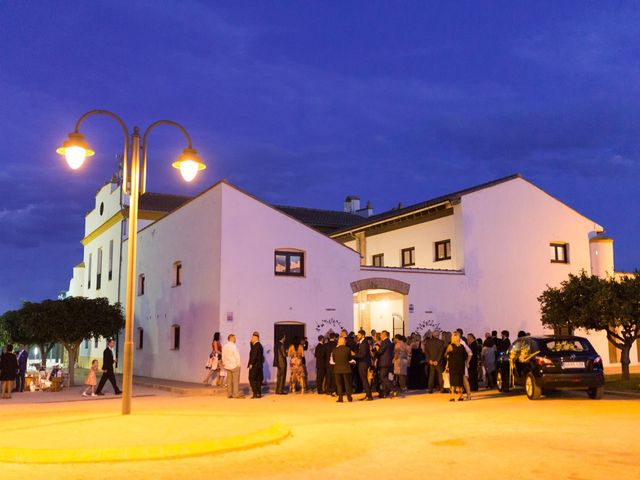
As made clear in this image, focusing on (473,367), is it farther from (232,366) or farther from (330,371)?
(232,366)

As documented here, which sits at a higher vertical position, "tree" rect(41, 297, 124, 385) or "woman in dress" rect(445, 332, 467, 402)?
"tree" rect(41, 297, 124, 385)

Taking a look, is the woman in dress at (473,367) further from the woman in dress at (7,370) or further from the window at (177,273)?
the woman in dress at (7,370)

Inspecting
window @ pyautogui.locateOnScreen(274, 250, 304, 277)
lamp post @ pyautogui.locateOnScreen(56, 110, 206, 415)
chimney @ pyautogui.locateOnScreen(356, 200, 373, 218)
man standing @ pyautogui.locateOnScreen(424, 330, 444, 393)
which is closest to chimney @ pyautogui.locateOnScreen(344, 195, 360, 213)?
chimney @ pyautogui.locateOnScreen(356, 200, 373, 218)

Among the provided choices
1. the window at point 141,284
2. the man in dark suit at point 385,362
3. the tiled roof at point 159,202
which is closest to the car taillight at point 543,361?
the man in dark suit at point 385,362

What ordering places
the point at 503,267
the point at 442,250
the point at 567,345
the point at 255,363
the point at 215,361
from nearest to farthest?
the point at 567,345 < the point at 255,363 < the point at 215,361 < the point at 503,267 < the point at 442,250

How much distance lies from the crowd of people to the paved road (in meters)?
1.52

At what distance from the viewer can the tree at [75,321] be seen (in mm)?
23125

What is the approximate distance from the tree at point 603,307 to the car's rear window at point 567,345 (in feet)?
11.7

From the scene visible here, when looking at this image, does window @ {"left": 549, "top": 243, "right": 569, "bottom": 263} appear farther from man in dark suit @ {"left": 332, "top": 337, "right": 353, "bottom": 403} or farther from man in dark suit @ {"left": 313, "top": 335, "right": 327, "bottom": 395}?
man in dark suit @ {"left": 332, "top": 337, "right": 353, "bottom": 403}

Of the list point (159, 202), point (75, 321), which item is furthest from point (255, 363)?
point (159, 202)

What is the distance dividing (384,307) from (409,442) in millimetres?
19356

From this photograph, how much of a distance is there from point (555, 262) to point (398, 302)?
303 inches

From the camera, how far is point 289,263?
78.2 ft

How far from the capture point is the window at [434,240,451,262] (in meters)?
28.4
